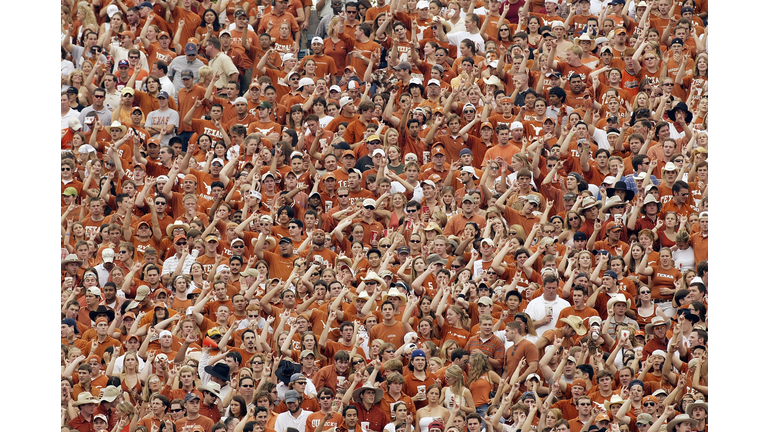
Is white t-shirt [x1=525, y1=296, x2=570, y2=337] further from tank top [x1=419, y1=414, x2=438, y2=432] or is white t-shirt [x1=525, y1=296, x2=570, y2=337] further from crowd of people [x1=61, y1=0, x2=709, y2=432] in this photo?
tank top [x1=419, y1=414, x2=438, y2=432]

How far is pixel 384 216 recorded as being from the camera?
17156 mm

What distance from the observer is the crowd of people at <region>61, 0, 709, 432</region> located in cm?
1480

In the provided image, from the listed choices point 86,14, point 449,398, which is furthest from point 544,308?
point 86,14

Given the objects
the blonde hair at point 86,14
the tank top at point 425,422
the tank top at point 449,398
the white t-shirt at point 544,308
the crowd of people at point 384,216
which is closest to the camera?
the tank top at point 425,422

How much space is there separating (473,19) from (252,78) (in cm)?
320

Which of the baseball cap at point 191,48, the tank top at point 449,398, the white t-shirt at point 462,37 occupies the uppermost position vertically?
the white t-shirt at point 462,37

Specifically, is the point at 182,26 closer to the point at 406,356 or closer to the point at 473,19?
the point at 473,19

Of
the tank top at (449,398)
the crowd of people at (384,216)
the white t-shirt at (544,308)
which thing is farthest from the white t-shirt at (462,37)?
the tank top at (449,398)

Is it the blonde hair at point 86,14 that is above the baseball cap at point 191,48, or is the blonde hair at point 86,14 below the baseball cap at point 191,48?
below

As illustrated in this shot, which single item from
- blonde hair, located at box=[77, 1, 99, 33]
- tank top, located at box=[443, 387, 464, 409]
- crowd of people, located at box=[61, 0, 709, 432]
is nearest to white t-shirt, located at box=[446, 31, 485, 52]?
crowd of people, located at box=[61, 0, 709, 432]

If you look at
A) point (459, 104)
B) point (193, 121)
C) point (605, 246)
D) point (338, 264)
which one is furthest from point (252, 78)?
point (605, 246)

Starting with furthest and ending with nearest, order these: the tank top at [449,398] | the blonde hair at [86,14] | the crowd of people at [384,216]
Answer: the blonde hair at [86,14] → the crowd of people at [384,216] → the tank top at [449,398]

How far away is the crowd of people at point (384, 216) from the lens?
48.5ft

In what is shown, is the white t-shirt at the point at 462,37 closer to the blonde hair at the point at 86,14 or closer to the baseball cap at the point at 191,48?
the baseball cap at the point at 191,48
